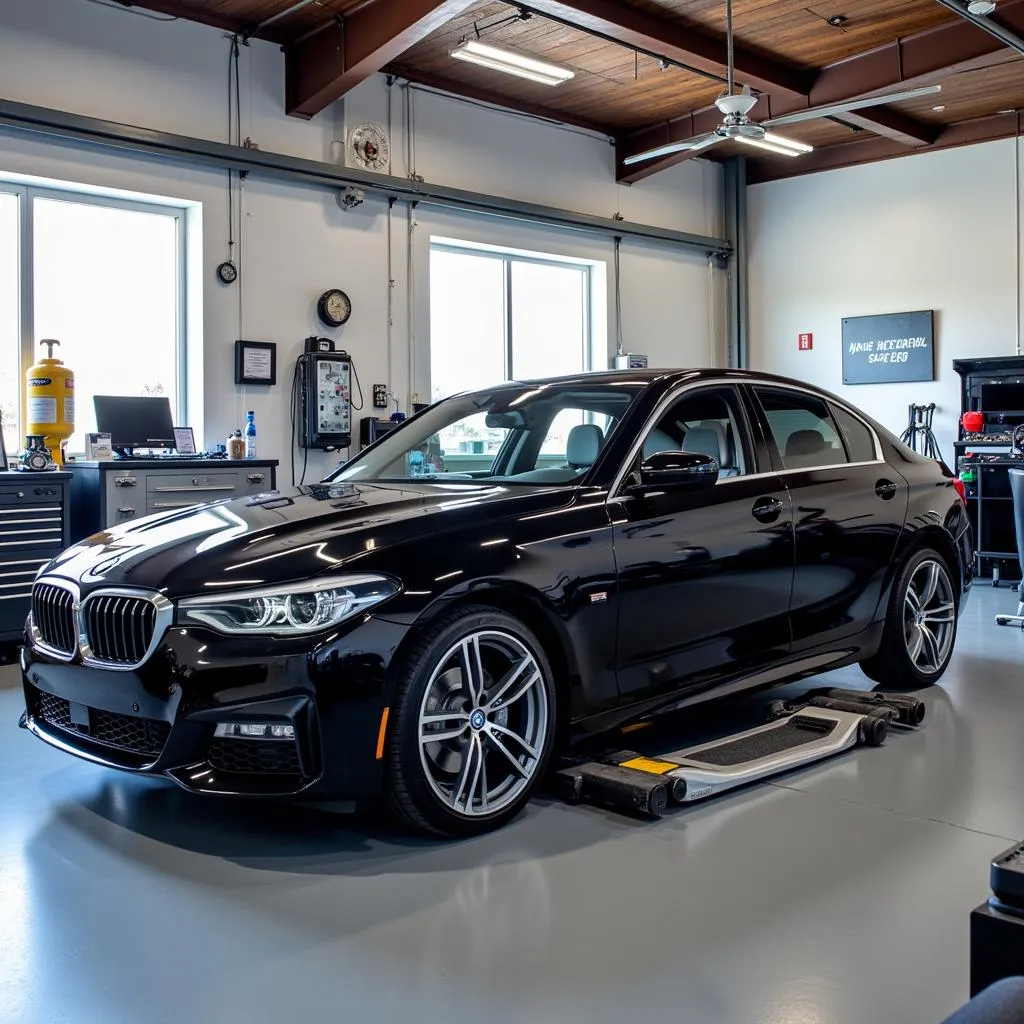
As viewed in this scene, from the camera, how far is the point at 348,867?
8.39 feet

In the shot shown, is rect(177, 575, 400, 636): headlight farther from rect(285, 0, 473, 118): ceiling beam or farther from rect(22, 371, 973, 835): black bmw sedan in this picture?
rect(285, 0, 473, 118): ceiling beam

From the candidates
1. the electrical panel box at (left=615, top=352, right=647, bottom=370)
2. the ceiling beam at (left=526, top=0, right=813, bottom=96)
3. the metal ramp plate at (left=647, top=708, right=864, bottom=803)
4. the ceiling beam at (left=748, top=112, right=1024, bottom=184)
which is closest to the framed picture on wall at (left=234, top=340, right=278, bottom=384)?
the ceiling beam at (left=526, top=0, right=813, bottom=96)

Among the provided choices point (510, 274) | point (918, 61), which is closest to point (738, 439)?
point (918, 61)

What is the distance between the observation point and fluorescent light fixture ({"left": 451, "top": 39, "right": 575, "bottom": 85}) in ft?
21.8

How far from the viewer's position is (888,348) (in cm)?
1011

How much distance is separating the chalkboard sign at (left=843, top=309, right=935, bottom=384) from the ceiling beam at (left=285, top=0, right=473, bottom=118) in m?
5.22

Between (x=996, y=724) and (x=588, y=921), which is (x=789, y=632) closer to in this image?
(x=996, y=724)

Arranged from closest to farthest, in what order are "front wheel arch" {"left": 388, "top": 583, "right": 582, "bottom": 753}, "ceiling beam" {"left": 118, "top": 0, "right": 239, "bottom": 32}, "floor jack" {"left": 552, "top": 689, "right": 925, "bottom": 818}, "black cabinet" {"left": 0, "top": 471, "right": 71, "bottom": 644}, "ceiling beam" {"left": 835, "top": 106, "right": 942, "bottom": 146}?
"front wheel arch" {"left": 388, "top": 583, "right": 582, "bottom": 753} < "floor jack" {"left": 552, "top": 689, "right": 925, "bottom": 818} < "black cabinet" {"left": 0, "top": 471, "right": 71, "bottom": 644} < "ceiling beam" {"left": 118, "top": 0, "right": 239, "bottom": 32} < "ceiling beam" {"left": 835, "top": 106, "right": 942, "bottom": 146}

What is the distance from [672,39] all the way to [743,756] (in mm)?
5898

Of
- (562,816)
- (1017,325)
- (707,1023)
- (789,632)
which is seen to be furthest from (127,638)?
(1017,325)

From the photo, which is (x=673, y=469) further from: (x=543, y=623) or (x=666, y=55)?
(x=666, y=55)

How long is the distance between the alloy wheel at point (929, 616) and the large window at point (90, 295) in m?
4.98

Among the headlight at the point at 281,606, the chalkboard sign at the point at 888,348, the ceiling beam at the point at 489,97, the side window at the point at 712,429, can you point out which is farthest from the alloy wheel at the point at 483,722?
the chalkboard sign at the point at 888,348

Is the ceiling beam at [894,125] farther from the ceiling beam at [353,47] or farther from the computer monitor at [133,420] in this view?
the computer monitor at [133,420]
